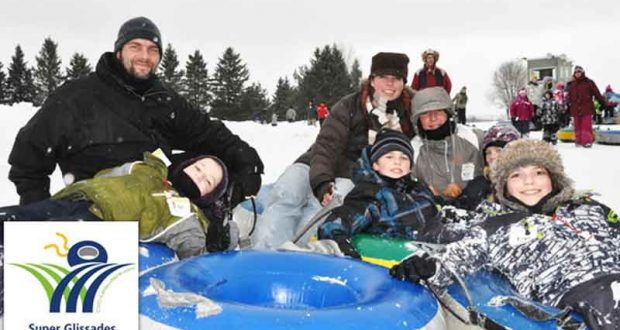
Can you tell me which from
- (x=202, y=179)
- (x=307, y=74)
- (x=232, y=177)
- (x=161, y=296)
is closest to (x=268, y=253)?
(x=161, y=296)

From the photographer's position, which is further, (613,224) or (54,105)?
(54,105)

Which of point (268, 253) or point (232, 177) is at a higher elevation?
point (232, 177)

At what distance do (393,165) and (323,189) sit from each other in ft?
2.02

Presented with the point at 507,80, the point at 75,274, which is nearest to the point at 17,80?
the point at 75,274

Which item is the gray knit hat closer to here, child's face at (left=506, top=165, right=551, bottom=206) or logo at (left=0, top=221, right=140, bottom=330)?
child's face at (left=506, top=165, right=551, bottom=206)

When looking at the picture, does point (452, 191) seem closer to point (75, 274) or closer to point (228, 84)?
point (75, 274)

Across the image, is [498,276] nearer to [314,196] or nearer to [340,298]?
[340,298]

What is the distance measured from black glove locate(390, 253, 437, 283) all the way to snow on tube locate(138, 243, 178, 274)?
3.38ft

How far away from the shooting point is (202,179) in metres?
3.25

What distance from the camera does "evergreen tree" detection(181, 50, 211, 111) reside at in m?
42.9

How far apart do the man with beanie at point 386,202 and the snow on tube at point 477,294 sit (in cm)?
19

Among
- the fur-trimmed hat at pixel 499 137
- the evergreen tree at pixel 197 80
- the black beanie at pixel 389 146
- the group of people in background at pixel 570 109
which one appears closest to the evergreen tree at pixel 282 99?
the evergreen tree at pixel 197 80

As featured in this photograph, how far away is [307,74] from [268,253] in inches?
1587

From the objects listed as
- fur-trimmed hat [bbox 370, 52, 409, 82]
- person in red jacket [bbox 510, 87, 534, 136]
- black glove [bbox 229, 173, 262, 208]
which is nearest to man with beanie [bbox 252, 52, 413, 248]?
fur-trimmed hat [bbox 370, 52, 409, 82]
